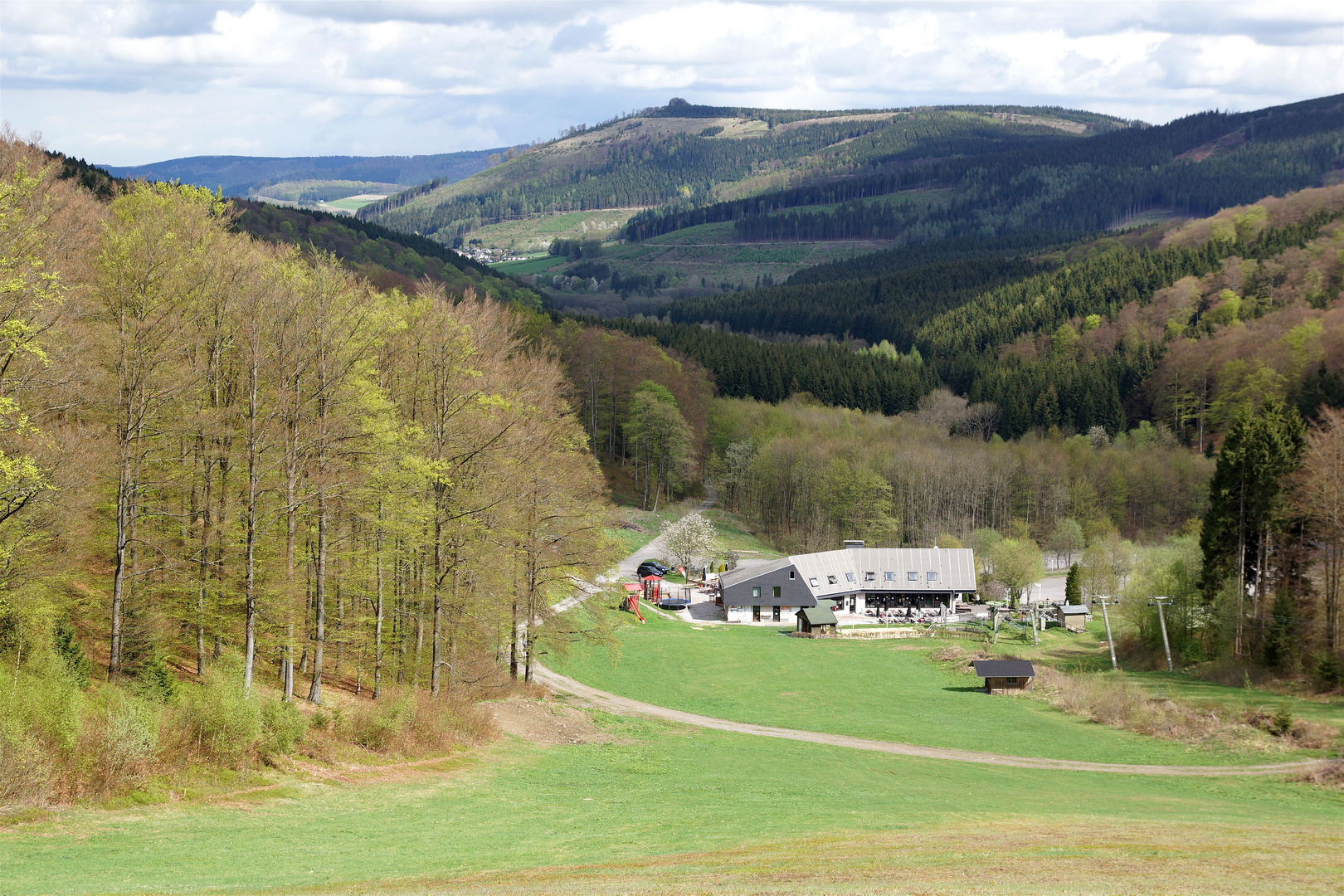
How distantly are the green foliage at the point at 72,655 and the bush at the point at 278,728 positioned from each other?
4255 mm

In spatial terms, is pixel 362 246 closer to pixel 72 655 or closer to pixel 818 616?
pixel 818 616

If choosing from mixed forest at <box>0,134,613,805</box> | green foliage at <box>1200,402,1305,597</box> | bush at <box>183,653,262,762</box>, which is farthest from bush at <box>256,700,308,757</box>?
green foliage at <box>1200,402,1305,597</box>

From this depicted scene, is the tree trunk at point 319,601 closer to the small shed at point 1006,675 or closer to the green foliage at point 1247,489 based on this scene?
the small shed at point 1006,675

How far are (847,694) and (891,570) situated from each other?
40911mm

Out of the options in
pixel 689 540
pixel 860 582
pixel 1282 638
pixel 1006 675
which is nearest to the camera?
pixel 1282 638

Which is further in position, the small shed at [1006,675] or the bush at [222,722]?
the small shed at [1006,675]

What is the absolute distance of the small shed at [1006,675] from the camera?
57562mm

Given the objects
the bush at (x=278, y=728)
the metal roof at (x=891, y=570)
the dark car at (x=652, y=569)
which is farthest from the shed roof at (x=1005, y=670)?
the bush at (x=278, y=728)

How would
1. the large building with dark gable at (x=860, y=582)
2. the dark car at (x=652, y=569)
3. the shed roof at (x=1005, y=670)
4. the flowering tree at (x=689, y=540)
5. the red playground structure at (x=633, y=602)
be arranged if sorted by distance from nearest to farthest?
the shed roof at (x=1005, y=670)
the red playground structure at (x=633, y=602)
the large building with dark gable at (x=860, y=582)
the dark car at (x=652, y=569)
the flowering tree at (x=689, y=540)

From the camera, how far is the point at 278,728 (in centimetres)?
2605

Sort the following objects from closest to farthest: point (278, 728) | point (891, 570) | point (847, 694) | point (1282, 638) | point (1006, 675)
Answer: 1. point (278, 728)
2. point (847, 694)
3. point (1282, 638)
4. point (1006, 675)
5. point (891, 570)

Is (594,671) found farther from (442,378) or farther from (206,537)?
(206,537)

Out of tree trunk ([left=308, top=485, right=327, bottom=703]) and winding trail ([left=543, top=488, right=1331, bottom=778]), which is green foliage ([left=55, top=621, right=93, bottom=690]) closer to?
tree trunk ([left=308, top=485, right=327, bottom=703])

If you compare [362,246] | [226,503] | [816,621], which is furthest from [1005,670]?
[362,246]
